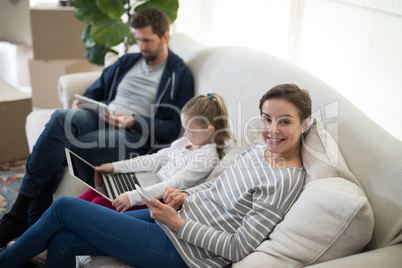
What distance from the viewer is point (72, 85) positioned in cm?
268

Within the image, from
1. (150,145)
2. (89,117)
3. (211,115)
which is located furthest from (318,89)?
(89,117)

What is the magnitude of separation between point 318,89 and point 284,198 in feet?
1.75

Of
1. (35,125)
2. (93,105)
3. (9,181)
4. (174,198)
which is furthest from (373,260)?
(9,181)

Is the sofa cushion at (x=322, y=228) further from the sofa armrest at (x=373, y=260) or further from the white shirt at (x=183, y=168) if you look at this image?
the white shirt at (x=183, y=168)

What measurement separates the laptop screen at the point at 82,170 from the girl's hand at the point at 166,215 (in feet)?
1.73

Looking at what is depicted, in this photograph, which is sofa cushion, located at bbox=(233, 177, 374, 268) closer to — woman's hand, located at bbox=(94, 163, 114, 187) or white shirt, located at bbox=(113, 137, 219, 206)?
white shirt, located at bbox=(113, 137, 219, 206)

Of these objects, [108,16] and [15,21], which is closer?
[108,16]

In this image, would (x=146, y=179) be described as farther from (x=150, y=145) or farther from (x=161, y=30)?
(x=161, y=30)

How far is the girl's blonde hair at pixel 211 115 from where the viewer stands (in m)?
1.77

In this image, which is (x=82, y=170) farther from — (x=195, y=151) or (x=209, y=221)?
(x=209, y=221)

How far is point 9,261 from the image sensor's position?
1.45m

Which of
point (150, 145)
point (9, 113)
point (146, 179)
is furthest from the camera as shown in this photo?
point (9, 113)

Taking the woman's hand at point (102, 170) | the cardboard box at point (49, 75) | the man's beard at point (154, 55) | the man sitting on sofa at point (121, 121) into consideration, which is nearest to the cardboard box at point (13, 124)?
the man sitting on sofa at point (121, 121)

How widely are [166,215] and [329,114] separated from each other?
689 millimetres
